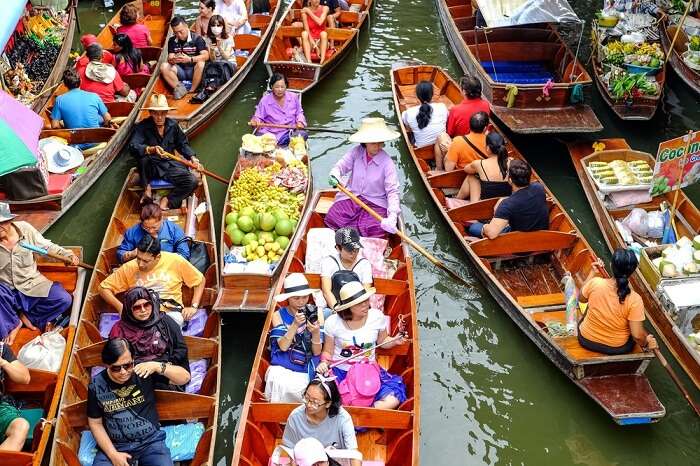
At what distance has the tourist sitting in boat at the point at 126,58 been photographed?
10.5 metres

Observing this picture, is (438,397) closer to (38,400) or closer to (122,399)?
(122,399)

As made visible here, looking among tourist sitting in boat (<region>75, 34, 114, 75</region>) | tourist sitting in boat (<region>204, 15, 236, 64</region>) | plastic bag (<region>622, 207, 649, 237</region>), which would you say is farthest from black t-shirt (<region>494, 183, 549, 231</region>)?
tourist sitting in boat (<region>75, 34, 114, 75</region>)

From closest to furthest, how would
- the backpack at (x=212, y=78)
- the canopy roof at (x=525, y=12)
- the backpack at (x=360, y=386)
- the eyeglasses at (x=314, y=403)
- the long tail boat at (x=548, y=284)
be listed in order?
the eyeglasses at (x=314, y=403)
the backpack at (x=360, y=386)
the long tail boat at (x=548, y=284)
the canopy roof at (x=525, y=12)
the backpack at (x=212, y=78)

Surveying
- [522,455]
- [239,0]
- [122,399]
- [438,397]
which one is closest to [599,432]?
[522,455]

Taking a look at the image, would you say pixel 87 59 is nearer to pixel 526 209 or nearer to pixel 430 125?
pixel 430 125

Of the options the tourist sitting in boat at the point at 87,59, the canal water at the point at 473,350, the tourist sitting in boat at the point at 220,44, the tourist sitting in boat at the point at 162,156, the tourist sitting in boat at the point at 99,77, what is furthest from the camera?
the tourist sitting in boat at the point at 220,44

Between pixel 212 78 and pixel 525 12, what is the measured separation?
15.5ft

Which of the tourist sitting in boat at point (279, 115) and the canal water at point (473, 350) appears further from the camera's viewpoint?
the tourist sitting in boat at point (279, 115)

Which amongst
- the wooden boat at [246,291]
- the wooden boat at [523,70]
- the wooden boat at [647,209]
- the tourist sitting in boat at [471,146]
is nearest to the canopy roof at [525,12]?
the wooden boat at [523,70]

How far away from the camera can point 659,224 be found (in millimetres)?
7457

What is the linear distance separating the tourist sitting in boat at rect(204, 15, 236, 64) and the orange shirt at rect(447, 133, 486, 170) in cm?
441

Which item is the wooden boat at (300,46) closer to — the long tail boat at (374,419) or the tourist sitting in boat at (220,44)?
the tourist sitting in boat at (220,44)

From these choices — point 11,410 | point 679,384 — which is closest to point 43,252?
point 11,410

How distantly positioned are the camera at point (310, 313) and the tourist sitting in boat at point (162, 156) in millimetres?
3177
